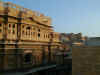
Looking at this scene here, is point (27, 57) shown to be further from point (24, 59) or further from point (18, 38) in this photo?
point (18, 38)

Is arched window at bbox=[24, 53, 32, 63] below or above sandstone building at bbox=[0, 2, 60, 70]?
below

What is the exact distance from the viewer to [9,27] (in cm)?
1048

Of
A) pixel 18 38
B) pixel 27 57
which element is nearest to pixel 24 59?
pixel 27 57

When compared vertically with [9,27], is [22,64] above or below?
below

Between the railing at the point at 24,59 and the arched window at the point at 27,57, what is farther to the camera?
the arched window at the point at 27,57

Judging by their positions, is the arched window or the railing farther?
the arched window

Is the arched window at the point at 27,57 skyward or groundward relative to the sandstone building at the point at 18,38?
groundward

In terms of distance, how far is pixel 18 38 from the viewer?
34.8ft

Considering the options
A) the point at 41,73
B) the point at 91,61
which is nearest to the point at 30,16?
the point at 41,73

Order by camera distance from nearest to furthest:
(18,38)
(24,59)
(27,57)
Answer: (18,38) < (24,59) < (27,57)

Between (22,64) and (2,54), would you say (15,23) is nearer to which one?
(2,54)

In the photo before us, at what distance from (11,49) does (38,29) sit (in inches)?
175

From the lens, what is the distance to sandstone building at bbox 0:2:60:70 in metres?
10.0

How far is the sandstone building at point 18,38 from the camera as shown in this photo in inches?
395
